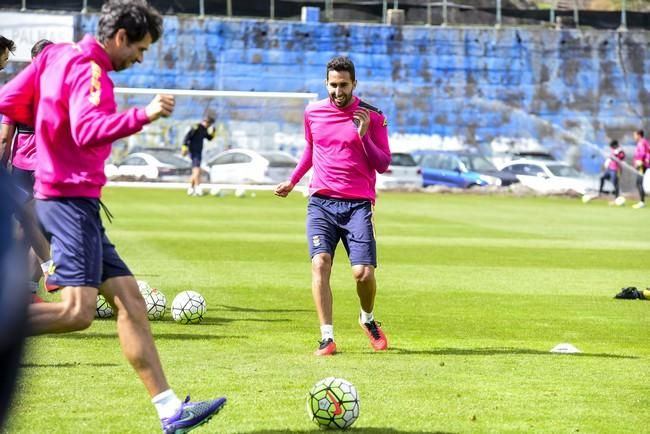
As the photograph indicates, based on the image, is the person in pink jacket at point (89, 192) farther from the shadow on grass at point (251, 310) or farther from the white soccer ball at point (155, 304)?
the shadow on grass at point (251, 310)

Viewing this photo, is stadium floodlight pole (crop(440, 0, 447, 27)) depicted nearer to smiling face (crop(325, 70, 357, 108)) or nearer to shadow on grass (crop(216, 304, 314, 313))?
shadow on grass (crop(216, 304, 314, 313))

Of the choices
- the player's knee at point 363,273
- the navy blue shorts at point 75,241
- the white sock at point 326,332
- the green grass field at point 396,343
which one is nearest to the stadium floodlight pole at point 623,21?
the green grass field at point 396,343

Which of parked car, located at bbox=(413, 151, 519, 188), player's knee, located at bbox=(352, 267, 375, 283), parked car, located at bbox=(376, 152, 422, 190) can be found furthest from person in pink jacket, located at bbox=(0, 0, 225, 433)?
parked car, located at bbox=(413, 151, 519, 188)

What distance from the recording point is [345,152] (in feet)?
34.8

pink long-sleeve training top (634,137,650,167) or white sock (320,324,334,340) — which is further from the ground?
white sock (320,324,334,340)

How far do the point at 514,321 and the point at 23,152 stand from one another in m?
4.94

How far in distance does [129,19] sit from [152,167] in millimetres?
37468

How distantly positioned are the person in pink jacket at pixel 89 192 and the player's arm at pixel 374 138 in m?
3.72

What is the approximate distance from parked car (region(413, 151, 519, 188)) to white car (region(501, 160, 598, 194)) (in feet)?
1.59

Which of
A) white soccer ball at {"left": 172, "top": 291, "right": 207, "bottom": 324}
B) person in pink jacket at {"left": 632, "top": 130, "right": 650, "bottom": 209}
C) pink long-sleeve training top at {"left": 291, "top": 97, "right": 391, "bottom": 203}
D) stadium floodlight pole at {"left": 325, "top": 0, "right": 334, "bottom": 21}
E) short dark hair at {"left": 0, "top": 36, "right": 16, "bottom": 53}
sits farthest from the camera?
stadium floodlight pole at {"left": 325, "top": 0, "right": 334, "bottom": 21}

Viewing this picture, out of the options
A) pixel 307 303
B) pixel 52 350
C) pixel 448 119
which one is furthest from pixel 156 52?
pixel 52 350

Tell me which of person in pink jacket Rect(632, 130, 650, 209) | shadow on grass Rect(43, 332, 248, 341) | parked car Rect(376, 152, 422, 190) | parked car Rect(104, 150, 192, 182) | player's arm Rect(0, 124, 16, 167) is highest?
player's arm Rect(0, 124, 16, 167)

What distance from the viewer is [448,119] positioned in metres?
54.2

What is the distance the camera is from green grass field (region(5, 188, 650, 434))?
7613 millimetres
